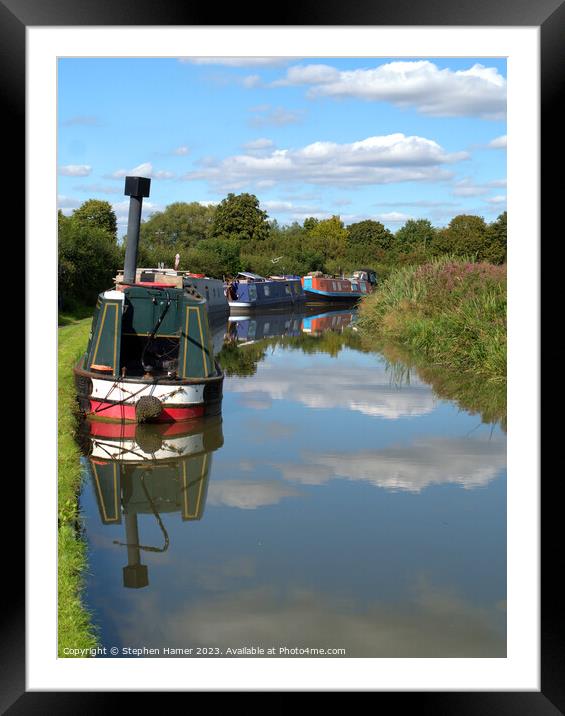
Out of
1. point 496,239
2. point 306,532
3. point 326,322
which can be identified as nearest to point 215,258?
point 326,322

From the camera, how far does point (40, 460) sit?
11.6 feet

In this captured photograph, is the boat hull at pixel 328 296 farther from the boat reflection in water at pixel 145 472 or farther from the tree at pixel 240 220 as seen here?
the boat reflection in water at pixel 145 472

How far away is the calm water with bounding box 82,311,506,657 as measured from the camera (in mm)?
4797

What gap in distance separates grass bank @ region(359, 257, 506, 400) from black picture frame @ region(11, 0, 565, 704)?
9.28 metres

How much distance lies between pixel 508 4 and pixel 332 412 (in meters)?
8.49

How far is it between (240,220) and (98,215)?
1715cm

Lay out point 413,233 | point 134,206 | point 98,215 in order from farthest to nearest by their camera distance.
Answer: point 413,233
point 98,215
point 134,206

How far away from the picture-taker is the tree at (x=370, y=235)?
4803 centimetres

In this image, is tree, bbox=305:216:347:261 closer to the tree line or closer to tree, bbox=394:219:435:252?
the tree line

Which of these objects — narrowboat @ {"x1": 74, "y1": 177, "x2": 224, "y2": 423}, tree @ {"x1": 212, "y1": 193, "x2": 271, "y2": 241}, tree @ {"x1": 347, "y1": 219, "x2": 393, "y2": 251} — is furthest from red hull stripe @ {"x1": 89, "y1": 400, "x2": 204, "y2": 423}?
tree @ {"x1": 347, "y1": 219, "x2": 393, "y2": 251}

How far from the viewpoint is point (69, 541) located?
5898mm

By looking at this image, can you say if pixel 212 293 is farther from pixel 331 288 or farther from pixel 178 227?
pixel 331 288

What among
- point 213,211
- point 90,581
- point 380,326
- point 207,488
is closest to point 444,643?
point 90,581

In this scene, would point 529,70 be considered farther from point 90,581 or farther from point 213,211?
point 213,211
